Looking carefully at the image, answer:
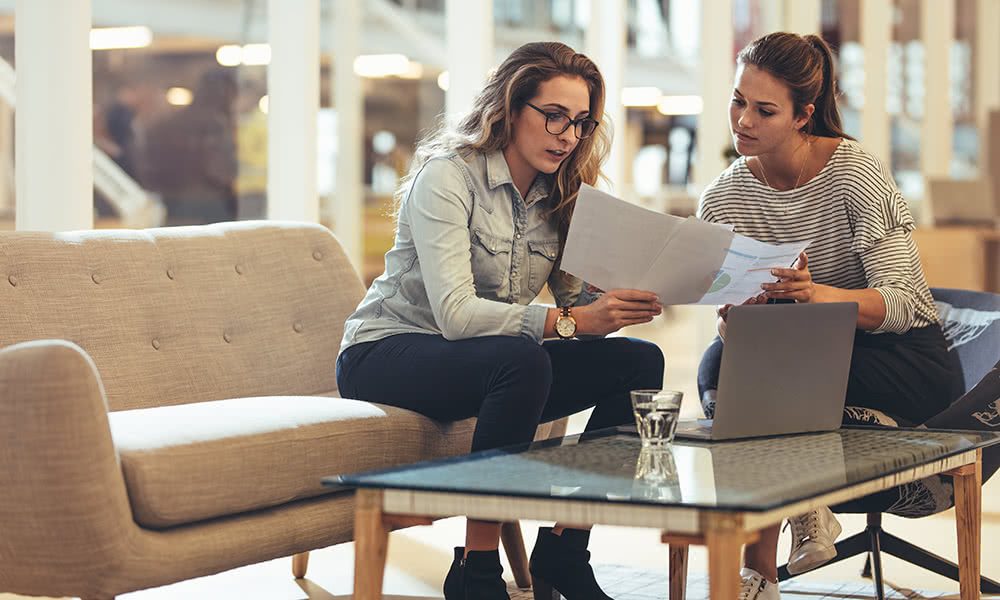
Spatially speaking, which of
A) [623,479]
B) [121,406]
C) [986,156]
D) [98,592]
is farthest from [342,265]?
[986,156]

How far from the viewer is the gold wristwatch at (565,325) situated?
8.05ft

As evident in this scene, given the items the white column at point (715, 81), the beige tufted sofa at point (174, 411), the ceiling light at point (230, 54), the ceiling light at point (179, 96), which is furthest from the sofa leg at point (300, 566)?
the white column at point (715, 81)

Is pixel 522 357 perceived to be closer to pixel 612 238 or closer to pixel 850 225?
pixel 612 238

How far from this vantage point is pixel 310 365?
2.97 meters

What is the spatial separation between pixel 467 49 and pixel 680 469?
3.11m

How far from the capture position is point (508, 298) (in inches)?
104

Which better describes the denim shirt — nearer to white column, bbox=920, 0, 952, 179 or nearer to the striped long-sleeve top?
the striped long-sleeve top

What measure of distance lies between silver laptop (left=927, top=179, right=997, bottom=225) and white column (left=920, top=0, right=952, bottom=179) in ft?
6.86

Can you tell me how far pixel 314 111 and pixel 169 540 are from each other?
2264mm

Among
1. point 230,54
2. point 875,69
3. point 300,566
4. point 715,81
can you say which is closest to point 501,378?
point 300,566

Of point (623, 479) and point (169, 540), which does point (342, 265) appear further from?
point (623, 479)

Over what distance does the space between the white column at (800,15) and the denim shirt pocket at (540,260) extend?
5.03m

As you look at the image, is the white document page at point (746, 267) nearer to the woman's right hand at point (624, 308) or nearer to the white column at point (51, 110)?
the woman's right hand at point (624, 308)

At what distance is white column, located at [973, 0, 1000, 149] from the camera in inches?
417
